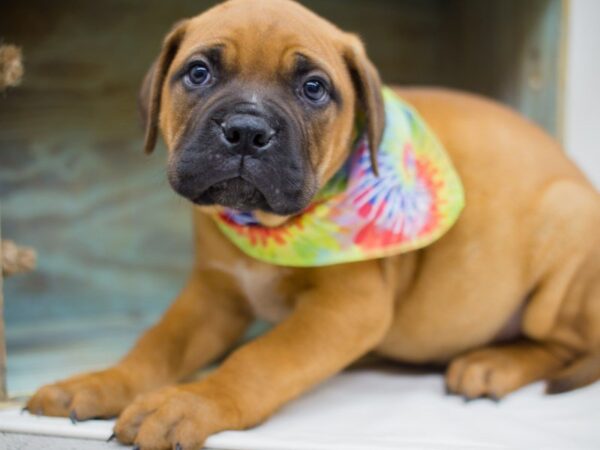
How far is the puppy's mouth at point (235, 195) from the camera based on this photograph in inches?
84.4

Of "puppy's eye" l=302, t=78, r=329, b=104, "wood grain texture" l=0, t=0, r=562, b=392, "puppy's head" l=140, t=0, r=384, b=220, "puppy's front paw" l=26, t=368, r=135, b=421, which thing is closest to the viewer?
"puppy's head" l=140, t=0, r=384, b=220

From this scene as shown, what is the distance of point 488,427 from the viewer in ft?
7.78

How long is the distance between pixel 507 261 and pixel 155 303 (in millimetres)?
1785

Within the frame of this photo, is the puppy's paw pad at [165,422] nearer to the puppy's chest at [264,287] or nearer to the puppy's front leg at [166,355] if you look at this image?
the puppy's front leg at [166,355]

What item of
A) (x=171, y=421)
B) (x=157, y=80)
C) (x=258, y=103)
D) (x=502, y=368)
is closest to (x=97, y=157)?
(x=157, y=80)

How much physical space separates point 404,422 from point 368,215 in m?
0.66

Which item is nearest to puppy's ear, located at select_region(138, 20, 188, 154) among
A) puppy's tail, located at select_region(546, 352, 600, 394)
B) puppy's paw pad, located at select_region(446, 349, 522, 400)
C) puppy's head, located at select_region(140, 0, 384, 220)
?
puppy's head, located at select_region(140, 0, 384, 220)

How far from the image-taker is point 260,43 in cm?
227

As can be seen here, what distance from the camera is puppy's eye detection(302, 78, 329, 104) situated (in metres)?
2.33

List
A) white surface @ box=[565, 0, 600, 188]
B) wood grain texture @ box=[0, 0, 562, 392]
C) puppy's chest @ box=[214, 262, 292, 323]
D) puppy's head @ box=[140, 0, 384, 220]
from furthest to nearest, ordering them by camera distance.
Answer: wood grain texture @ box=[0, 0, 562, 392] < white surface @ box=[565, 0, 600, 188] < puppy's chest @ box=[214, 262, 292, 323] < puppy's head @ box=[140, 0, 384, 220]

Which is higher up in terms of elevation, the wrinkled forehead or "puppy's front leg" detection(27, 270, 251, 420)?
the wrinkled forehead

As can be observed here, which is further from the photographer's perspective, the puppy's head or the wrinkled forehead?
the wrinkled forehead

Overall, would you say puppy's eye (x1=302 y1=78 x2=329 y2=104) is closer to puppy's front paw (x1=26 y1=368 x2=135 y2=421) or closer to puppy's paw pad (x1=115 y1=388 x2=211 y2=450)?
puppy's paw pad (x1=115 y1=388 x2=211 y2=450)

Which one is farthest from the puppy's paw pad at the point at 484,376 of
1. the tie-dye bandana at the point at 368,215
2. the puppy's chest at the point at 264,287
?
the puppy's chest at the point at 264,287
